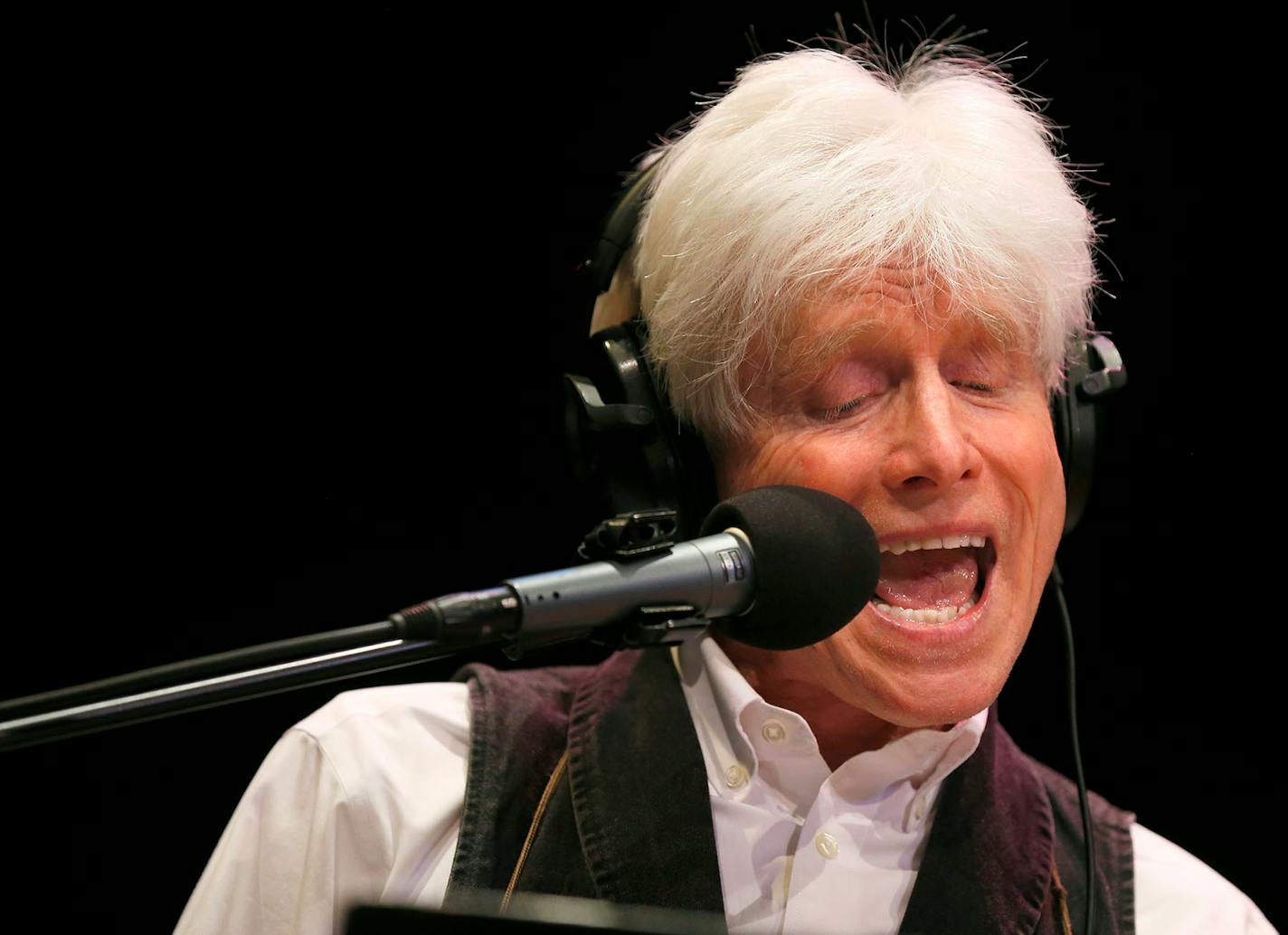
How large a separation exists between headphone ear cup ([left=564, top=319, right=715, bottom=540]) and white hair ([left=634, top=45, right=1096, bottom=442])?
0.04m

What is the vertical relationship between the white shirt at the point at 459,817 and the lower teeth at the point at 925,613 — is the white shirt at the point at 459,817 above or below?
below

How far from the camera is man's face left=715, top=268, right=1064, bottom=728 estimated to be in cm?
136

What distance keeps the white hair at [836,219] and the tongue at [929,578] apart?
0.78 ft

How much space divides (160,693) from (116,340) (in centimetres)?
110

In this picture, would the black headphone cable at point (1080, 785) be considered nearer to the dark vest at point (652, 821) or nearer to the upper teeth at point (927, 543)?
the dark vest at point (652, 821)

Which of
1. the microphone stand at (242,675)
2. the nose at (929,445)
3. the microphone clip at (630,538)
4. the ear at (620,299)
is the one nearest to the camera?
the microphone stand at (242,675)

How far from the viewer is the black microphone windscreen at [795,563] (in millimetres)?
974

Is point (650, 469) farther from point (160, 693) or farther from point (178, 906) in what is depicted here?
point (178, 906)

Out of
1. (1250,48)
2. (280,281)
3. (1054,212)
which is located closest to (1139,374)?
(1250,48)

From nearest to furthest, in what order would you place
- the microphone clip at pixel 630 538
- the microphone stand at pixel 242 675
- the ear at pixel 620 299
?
the microphone stand at pixel 242 675
the microphone clip at pixel 630 538
the ear at pixel 620 299

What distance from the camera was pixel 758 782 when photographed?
1443 mm

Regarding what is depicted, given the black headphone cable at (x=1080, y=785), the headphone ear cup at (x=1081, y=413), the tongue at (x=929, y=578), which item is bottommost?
the black headphone cable at (x=1080, y=785)

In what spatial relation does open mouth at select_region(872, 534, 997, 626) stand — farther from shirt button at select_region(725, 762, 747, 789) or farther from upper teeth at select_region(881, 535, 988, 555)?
shirt button at select_region(725, 762, 747, 789)

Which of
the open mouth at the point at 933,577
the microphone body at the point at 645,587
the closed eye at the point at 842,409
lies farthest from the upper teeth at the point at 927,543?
the microphone body at the point at 645,587
